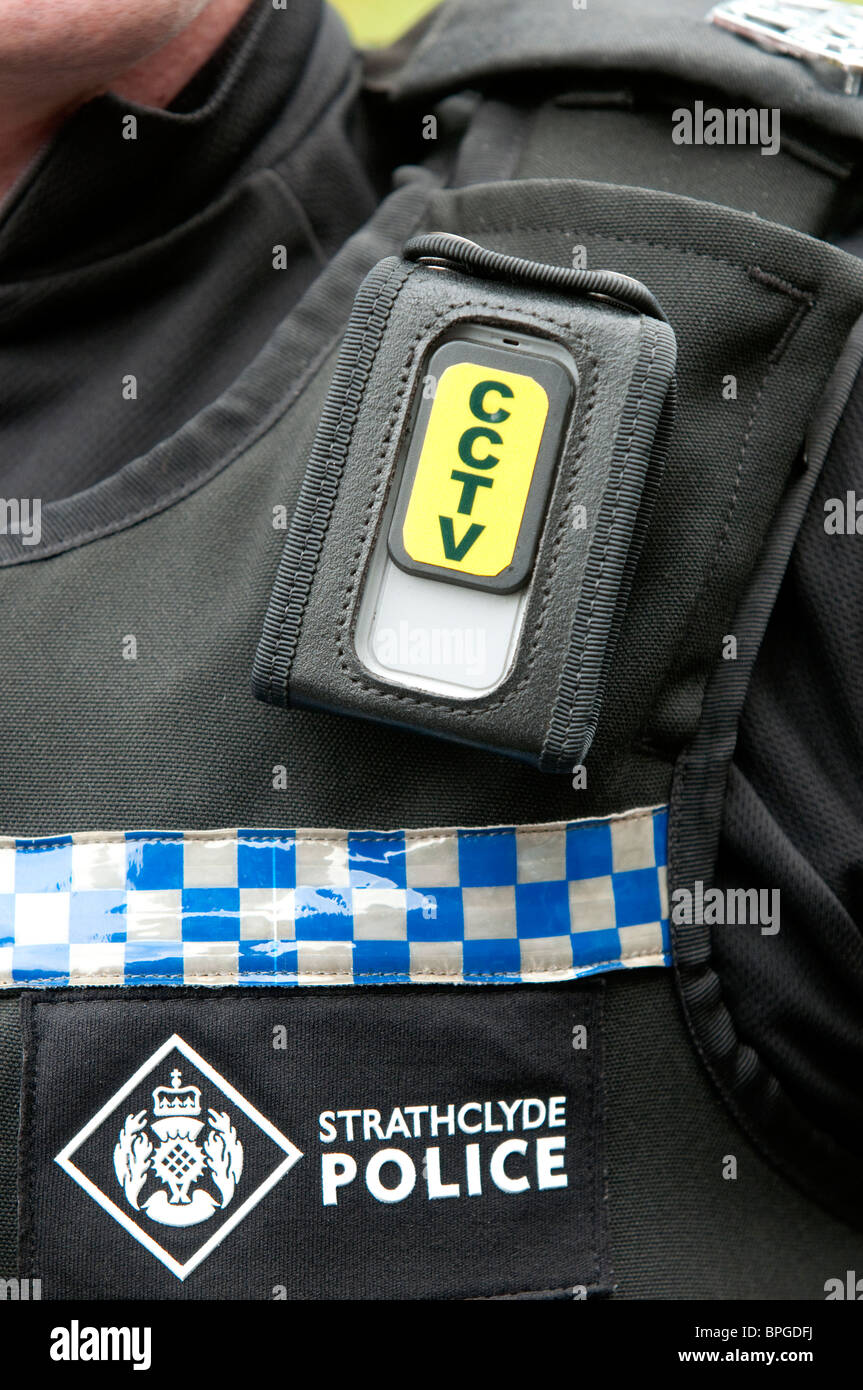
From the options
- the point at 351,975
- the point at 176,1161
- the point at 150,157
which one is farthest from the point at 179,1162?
the point at 150,157

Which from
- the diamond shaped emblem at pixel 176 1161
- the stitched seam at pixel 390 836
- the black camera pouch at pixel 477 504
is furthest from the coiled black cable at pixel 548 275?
the diamond shaped emblem at pixel 176 1161

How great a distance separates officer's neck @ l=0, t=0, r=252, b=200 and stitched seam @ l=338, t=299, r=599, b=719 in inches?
13.1

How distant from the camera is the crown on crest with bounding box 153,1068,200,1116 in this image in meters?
0.68

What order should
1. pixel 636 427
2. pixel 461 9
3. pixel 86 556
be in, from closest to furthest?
pixel 636 427 < pixel 86 556 < pixel 461 9

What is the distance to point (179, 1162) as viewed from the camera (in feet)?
2.23

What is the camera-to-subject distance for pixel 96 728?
711 mm

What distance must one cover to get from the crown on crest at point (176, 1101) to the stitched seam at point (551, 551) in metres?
0.24

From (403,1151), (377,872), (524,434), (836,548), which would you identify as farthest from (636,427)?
(403,1151)

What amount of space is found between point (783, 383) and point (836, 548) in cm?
10

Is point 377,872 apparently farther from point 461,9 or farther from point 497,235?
point 461,9

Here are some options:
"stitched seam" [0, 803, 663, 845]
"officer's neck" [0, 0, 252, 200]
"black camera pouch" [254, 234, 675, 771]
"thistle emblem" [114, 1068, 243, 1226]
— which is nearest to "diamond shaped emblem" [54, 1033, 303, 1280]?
"thistle emblem" [114, 1068, 243, 1226]

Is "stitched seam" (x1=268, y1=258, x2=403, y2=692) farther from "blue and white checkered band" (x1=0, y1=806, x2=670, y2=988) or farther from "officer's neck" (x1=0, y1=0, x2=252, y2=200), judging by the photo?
"officer's neck" (x1=0, y1=0, x2=252, y2=200)

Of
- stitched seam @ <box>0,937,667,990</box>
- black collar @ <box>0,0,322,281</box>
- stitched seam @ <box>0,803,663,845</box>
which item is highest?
black collar @ <box>0,0,322,281</box>

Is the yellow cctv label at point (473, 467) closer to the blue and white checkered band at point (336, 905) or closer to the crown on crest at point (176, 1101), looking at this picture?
the blue and white checkered band at point (336, 905)
